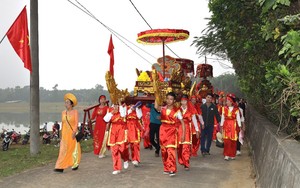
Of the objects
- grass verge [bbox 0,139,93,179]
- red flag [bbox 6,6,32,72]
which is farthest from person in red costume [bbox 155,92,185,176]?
red flag [bbox 6,6,32,72]

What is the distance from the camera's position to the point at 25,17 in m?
10.4

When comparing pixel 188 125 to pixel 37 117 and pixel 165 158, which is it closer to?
pixel 165 158

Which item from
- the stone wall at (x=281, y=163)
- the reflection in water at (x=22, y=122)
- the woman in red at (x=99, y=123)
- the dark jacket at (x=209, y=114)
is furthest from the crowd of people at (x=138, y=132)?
the reflection in water at (x=22, y=122)

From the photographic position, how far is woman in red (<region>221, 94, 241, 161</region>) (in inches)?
383

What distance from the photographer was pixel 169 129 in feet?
25.6

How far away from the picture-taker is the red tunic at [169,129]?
25.5ft

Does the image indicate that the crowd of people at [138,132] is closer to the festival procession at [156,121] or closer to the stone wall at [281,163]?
the festival procession at [156,121]

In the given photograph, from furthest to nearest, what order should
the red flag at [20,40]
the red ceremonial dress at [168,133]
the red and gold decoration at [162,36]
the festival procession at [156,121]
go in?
the red flag at [20,40] < the red and gold decoration at [162,36] < the festival procession at [156,121] < the red ceremonial dress at [168,133]

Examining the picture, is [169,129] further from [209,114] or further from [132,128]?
[209,114]

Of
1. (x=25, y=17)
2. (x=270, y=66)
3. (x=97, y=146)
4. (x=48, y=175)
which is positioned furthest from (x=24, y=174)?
(x=270, y=66)

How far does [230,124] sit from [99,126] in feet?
12.7

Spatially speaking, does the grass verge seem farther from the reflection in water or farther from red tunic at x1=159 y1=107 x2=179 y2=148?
the reflection in water

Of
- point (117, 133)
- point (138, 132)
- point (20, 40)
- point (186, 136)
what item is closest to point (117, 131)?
point (117, 133)

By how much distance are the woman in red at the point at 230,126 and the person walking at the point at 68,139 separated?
4.09m
